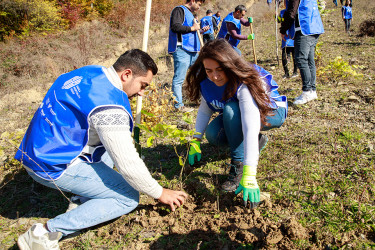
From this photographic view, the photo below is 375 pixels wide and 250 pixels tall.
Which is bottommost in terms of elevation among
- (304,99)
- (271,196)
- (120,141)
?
(271,196)

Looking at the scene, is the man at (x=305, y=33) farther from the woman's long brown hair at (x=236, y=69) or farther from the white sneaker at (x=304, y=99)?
the woman's long brown hair at (x=236, y=69)

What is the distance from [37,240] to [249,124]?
4.99 feet

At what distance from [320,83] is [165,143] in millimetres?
3013

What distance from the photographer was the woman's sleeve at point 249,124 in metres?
1.80

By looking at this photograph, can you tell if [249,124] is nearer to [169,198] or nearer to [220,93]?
[220,93]

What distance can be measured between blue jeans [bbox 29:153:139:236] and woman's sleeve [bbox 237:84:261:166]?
869 mm

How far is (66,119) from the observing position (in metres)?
1.63

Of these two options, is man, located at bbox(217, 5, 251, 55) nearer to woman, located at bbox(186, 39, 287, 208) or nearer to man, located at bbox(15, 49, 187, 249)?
woman, located at bbox(186, 39, 287, 208)

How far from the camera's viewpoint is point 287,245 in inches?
59.8

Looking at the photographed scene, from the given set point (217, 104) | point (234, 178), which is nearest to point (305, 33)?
point (217, 104)

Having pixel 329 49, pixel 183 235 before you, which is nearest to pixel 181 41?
pixel 183 235

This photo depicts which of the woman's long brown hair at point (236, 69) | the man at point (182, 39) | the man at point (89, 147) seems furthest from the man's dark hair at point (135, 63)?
the man at point (182, 39)

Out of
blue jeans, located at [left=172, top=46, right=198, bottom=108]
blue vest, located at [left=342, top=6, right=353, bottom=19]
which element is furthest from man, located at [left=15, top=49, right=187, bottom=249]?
blue vest, located at [left=342, top=6, right=353, bottom=19]

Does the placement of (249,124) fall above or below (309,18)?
below
